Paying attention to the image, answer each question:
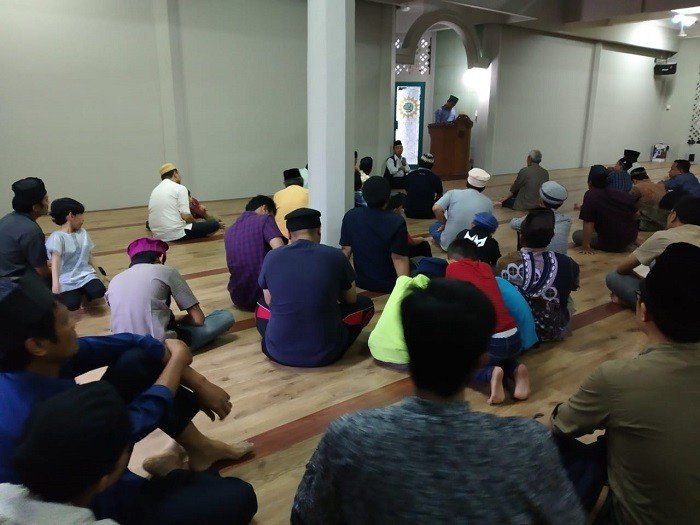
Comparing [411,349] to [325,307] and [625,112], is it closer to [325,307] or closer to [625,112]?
[325,307]

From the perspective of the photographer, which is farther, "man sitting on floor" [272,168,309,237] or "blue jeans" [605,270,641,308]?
"man sitting on floor" [272,168,309,237]

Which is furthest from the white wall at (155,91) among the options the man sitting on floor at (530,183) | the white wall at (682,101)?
the white wall at (682,101)

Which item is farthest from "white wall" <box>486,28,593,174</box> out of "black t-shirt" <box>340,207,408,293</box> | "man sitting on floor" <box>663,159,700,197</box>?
"black t-shirt" <box>340,207,408,293</box>

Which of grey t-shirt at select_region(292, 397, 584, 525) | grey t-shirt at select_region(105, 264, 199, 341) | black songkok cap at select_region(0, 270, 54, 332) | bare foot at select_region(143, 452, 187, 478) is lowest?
bare foot at select_region(143, 452, 187, 478)

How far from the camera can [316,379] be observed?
281 centimetres

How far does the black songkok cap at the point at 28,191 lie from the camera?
132 inches

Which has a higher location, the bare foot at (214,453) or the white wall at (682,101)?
the white wall at (682,101)

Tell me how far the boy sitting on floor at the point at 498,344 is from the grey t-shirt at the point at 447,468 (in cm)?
173

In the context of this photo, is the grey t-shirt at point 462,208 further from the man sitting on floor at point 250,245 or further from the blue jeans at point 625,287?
the man sitting on floor at point 250,245

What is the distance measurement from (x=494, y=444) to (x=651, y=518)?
843 millimetres

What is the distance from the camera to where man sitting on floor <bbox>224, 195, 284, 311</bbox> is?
3559 mm

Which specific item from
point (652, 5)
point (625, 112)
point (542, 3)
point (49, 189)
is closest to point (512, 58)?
point (542, 3)

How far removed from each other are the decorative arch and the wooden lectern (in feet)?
3.74

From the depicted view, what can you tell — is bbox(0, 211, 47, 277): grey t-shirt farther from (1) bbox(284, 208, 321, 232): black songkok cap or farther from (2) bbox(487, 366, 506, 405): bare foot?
(2) bbox(487, 366, 506, 405): bare foot
